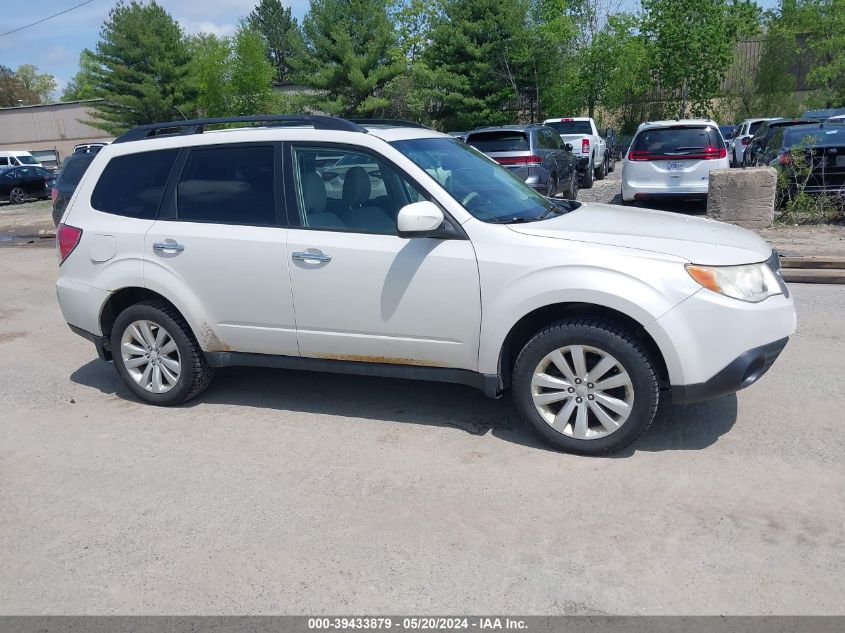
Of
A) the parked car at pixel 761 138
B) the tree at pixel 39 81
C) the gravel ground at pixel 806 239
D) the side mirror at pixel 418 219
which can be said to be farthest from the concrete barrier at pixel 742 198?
the tree at pixel 39 81

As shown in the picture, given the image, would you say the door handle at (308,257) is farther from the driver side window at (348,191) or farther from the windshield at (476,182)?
the windshield at (476,182)

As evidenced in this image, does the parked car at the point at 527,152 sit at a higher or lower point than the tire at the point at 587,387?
higher

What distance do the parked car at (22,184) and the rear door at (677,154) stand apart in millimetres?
22845

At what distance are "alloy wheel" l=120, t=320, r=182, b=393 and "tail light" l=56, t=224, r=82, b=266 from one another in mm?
772

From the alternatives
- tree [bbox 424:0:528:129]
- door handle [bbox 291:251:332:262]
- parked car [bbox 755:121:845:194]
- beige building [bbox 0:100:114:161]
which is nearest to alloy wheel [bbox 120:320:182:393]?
door handle [bbox 291:251:332:262]

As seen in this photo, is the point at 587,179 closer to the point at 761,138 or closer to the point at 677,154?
the point at 761,138

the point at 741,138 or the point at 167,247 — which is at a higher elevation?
the point at 167,247

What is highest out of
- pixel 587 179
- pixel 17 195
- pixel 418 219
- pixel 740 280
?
pixel 418 219

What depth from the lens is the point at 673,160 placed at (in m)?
13.7

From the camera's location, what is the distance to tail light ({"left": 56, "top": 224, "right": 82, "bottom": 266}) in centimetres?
571

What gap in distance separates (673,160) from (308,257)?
10.5 metres

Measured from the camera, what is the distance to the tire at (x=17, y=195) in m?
28.1

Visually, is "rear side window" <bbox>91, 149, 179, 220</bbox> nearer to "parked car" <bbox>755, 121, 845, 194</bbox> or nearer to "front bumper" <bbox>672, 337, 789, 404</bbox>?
"front bumper" <bbox>672, 337, 789, 404</bbox>

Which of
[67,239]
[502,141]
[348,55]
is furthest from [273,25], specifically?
[67,239]
